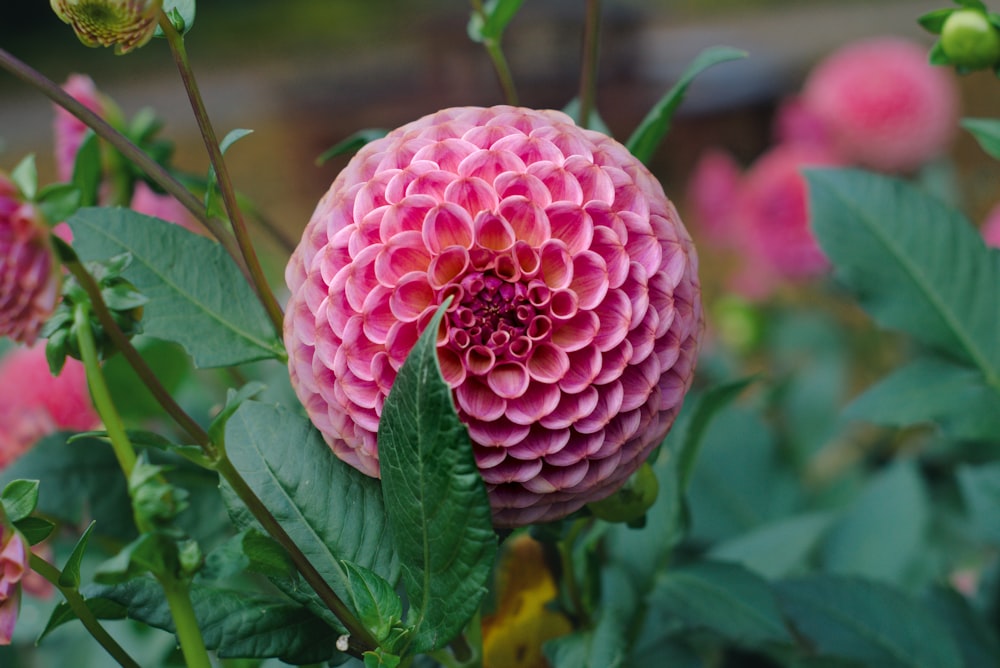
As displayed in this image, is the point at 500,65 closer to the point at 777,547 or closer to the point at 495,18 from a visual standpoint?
the point at 495,18

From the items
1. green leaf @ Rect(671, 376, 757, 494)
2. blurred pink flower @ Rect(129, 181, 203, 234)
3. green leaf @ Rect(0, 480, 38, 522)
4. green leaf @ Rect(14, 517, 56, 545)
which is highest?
green leaf @ Rect(0, 480, 38, 522)

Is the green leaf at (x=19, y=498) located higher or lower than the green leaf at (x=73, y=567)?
higher

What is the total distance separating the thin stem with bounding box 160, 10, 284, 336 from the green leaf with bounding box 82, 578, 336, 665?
0.08 meters

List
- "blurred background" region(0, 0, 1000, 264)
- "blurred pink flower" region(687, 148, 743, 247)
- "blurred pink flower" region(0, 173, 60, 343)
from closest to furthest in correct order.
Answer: "blurred pink flower" region(0, 173, 60, 343), "blurred pink flower" region(687, 148, 743, 247), "blurred background" region(0, 0, 1000, 264)

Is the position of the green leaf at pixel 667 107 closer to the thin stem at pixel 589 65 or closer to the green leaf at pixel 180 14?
the thin stem at pixel 589 65

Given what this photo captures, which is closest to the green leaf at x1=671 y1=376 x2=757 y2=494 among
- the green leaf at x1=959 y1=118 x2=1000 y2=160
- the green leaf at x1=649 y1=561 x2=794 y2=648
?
the green leaf at x1=649 y1=561 x2=794 y2=648

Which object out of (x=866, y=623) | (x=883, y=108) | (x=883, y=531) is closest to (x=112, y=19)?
(x=866, y=623)

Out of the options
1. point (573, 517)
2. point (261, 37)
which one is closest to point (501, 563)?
point (573, 517)

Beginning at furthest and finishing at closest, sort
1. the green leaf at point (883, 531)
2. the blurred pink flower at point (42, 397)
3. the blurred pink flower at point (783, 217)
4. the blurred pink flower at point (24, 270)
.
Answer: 1. the blurred pink flower at point (783, 217)
2. the green leaf at point (883, 531)
3. the blurred pink flower at point (42, 397)
4. the blurred pink flower at point (24, 270)

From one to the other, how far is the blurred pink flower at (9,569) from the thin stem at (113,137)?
0.32 ft

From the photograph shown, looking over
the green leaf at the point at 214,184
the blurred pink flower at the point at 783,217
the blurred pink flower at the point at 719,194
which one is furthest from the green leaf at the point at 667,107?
the blurred pink flower at the point at 719,194

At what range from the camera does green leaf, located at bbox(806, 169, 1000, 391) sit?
0.46 metres

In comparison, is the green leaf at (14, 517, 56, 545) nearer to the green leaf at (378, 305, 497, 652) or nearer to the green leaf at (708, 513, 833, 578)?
the green leaf at (378, 305, 497, 652)

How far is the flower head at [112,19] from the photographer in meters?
0.25
